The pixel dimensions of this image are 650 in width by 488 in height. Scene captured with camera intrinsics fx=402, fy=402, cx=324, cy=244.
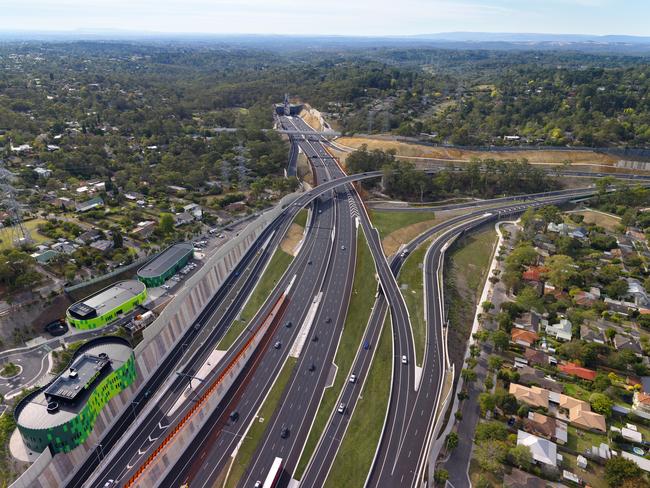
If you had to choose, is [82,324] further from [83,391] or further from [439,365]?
[439,365]

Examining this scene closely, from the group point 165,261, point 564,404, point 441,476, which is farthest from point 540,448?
point 165,261

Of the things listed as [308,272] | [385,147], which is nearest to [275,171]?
[385,147]

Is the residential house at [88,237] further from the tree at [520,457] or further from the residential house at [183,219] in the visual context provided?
the tree at [520,457]

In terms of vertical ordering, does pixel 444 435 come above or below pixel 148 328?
below

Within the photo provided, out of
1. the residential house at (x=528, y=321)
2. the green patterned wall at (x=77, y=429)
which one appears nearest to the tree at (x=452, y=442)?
the residential house at (x=528, y=321)

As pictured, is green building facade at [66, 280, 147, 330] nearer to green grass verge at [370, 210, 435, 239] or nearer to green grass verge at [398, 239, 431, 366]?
green grass verge at [398, 239, 431, 366]

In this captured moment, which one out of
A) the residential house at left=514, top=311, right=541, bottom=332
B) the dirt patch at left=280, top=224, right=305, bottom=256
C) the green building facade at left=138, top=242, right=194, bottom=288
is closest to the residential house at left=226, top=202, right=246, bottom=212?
the dirt patch at left=280, top=224, right=305, bottom=256
